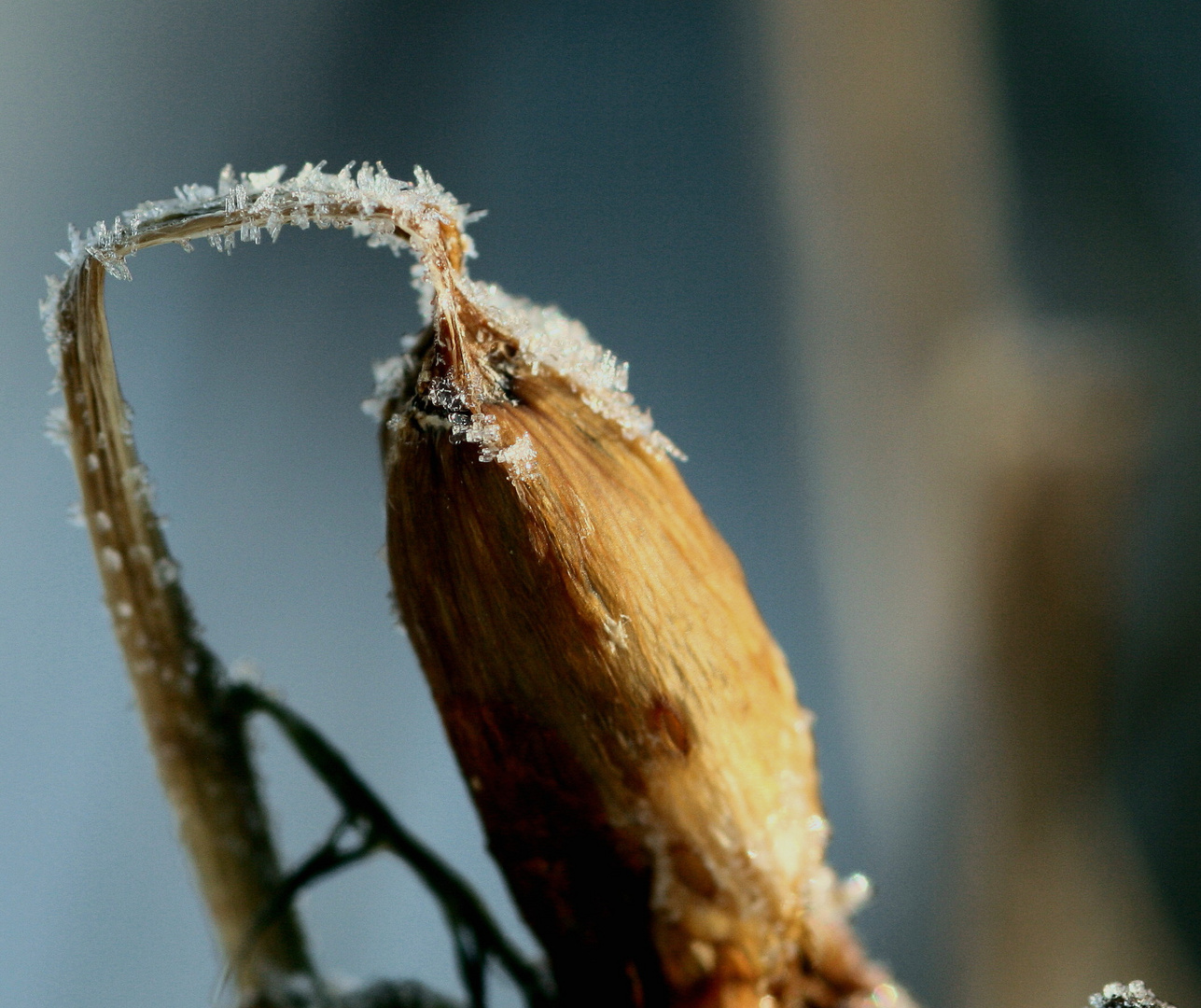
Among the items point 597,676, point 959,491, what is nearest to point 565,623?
point 597,676

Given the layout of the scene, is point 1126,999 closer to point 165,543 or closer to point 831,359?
point 165,543

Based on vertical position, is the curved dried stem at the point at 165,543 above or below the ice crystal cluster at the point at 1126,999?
above

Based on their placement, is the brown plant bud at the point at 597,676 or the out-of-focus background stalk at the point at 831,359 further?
the out-of-focus background stalk at the point at 831,359

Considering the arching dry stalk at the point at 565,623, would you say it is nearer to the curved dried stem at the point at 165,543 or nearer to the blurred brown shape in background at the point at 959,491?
the curved dried stem at the point at 165,543

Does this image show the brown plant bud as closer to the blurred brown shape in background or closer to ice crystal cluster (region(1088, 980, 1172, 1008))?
ice crystal cluster (region(1088, 980, 1172, 1008))

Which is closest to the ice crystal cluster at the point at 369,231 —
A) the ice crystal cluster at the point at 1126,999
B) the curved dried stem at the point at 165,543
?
the curved dried stem at the point at 165,543

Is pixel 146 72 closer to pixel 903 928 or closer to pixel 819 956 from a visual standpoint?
pixel 819 956
